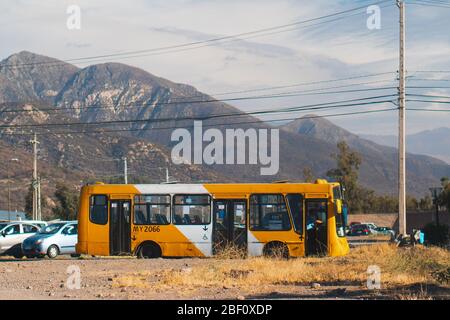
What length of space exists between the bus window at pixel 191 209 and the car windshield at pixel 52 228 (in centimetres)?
665

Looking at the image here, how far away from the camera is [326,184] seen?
28.3 m

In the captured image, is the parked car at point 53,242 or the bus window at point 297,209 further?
the parked car at point 53,242

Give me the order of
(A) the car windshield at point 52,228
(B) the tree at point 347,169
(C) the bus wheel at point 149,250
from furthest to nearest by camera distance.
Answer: (B) the tree at point 347,169 < (A) the car windshield at point 52,228 < (C) the bus wheel at point 149,250

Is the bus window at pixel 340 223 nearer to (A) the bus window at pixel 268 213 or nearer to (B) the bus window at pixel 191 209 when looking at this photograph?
(A) the bus window at pixel 268 213

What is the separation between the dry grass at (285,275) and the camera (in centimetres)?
1833

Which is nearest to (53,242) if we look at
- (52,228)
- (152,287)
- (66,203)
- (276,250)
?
(52,228)

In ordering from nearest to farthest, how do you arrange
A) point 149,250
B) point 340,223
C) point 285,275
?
point 285,275 → point 340,223 → point 149,250

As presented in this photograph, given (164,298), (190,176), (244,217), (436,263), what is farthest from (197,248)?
(190,176)

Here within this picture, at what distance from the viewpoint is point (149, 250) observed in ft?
94.2

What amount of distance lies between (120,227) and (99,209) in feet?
3.40

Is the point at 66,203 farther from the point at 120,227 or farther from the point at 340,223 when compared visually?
the point at 340,223

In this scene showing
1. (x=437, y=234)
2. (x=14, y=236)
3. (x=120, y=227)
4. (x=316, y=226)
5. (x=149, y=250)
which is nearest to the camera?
(x=316, y=226)

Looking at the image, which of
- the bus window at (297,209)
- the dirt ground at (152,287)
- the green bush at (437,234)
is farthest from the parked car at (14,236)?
the green bush at (437,234)
